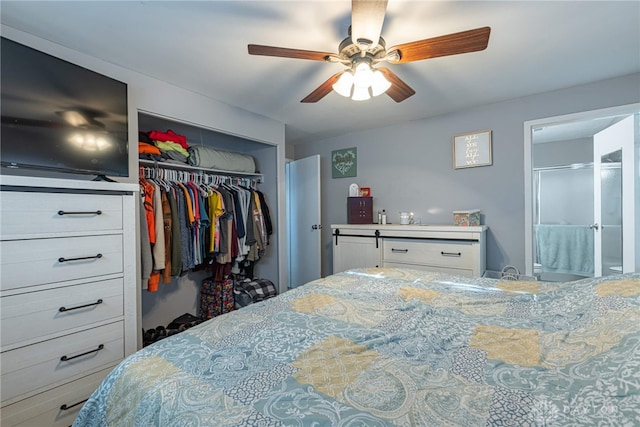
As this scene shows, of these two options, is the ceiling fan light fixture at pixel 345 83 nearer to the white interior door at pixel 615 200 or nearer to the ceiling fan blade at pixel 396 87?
the ceiling fan blade at pixel 396 87

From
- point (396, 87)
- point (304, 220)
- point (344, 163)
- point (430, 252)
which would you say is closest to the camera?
point (396, 87)

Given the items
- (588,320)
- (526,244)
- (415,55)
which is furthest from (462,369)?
(526,244)

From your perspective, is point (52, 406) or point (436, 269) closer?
point (52, 406)

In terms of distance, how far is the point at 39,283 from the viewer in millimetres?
1279

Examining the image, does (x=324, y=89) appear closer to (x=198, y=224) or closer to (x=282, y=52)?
(x=282, y=52)

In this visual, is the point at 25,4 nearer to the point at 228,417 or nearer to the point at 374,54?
the point at 374,54

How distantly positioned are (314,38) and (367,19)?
0.52 metres

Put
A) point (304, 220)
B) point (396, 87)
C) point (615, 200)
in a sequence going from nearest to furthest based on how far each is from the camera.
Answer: point (396, 87), point (615, 200), point (304, 220)

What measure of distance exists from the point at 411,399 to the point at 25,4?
232 cm

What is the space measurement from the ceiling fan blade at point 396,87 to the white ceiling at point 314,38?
200 millimetres

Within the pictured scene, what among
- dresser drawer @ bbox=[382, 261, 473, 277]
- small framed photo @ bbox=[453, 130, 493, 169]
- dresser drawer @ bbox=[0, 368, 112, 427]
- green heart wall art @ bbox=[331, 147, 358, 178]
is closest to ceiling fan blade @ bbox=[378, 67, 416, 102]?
small framed photo @ bbox=[453, 130, 493, 169]

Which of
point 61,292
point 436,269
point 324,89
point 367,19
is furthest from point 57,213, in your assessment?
point 436,269

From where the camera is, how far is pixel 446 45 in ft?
4.24

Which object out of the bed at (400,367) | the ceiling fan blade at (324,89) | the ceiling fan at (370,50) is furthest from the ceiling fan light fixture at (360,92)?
the bed at (400,367)
